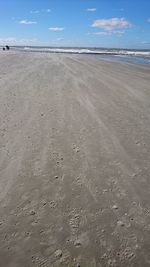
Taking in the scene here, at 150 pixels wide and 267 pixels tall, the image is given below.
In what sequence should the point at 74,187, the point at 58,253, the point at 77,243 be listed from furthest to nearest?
the point at 74,187, the point at 77,243, the point at 58,253

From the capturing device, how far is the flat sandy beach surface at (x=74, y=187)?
3195 millimetres

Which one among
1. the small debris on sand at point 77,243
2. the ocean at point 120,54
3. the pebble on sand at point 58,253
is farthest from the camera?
the ocean at point 120,54

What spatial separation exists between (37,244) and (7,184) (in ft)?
4.84

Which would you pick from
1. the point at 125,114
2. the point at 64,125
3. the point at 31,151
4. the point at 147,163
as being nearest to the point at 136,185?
the point at 147,163

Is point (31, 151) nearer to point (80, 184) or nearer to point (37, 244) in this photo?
point (80, 184)

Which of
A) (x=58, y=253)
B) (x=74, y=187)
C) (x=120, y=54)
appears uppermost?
(x=120, y=54)

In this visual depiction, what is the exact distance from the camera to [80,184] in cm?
451

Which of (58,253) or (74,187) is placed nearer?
(58,253)

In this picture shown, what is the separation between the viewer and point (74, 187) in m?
4.43

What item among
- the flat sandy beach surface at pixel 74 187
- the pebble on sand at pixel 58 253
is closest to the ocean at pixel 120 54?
the flat sandy beach surface at pixel 74 187

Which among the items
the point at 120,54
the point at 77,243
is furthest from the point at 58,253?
the point at 120,54

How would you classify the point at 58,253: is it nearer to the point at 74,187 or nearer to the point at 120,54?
the point at 74,187

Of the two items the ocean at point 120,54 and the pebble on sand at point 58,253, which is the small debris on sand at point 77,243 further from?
the ocean at point 120,54

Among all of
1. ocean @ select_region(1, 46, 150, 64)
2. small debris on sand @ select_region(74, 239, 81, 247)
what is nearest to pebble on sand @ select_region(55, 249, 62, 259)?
small debris on sand @ select_region(74, 239, 81, 247)
